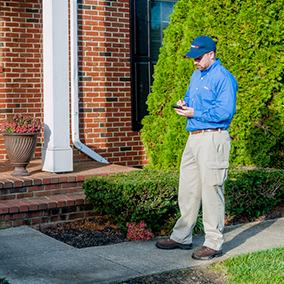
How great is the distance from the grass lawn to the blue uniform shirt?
1.19m

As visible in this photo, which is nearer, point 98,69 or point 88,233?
point 88,233

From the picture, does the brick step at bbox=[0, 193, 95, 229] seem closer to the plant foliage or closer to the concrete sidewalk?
the concrete sidewalk

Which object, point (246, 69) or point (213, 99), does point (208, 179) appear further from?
point (246, 69)

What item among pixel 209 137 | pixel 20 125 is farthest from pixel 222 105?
pixel 20 125

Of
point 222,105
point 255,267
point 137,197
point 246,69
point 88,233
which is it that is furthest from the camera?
point 246,69

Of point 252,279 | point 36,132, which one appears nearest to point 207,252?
point 252,279

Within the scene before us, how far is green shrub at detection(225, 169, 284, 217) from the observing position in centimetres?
555

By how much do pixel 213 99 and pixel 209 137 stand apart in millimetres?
341

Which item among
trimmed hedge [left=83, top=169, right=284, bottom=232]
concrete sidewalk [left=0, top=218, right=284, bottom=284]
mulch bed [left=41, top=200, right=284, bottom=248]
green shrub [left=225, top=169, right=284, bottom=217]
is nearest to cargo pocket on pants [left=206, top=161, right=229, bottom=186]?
concrete sidewalk [left=0, top=218, right=284, bottom=284]

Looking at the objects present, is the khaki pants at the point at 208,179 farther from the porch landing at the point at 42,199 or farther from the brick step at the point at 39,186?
the brick step at the point at 39,186

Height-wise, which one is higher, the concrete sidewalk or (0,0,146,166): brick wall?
(0,0,146,166): brick wall

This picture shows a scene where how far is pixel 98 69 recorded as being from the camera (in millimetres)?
7715

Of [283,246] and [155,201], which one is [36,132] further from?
[283,246]

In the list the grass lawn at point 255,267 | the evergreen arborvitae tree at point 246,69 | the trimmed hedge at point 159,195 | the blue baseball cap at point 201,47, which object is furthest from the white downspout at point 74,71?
the grass lawn at point 255,267
